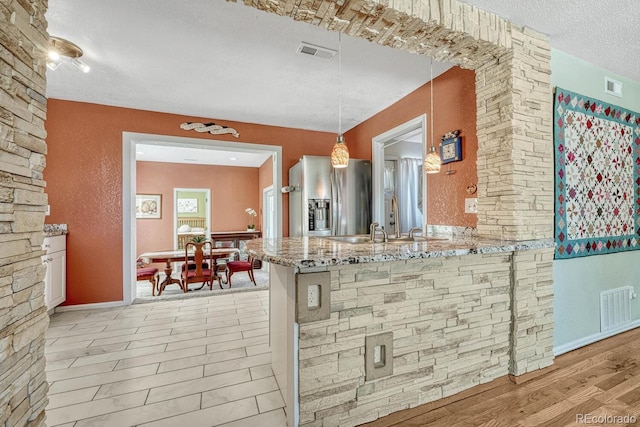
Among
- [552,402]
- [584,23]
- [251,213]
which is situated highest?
[584,23]

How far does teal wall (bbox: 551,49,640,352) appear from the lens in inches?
88.4

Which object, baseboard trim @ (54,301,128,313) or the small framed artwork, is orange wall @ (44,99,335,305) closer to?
baseboard trim @ (54,301,128,313)

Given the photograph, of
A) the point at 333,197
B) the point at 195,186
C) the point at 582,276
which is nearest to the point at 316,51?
the point at 333,197

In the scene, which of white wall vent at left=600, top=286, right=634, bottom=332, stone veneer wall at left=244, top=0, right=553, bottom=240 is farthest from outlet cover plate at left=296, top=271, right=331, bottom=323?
white wall vent at left=600, top=286, right=634, bottom=332

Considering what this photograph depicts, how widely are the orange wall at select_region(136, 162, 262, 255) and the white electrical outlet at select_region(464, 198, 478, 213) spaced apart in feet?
19.3

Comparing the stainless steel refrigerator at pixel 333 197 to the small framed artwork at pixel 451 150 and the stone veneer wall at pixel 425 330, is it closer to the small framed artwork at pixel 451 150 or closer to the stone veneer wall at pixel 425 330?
the small framed artwork at pixel 451 150

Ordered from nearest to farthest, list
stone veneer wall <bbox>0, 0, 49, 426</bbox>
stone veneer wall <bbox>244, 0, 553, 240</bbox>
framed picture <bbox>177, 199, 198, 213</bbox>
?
stone veneer wall <bbox>0, 0, 49, 426</bbox>
stone veneer wall <bbox>244, 0, 553, 240</bbox>
framed picture <bbox>177, 199, 198, 213</bbox>

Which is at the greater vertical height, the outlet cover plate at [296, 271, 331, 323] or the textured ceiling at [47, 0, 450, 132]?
the textured ceiling at [47, 0, 450, 132]

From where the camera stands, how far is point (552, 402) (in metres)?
1.70

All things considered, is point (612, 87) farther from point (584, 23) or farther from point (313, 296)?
point (313, 296)

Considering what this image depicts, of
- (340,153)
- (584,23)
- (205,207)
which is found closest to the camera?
(584,23)

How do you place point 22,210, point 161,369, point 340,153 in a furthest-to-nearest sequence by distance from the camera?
1. point 340,153
2. point 161,369
3. point 22,210

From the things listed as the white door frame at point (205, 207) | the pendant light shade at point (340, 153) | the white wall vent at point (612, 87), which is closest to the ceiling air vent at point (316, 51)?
the pendant light shade at point (340, 153)

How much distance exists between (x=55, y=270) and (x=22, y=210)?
2923 millimetres
